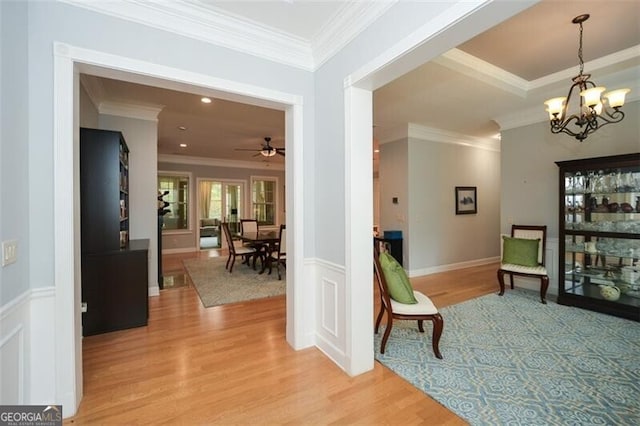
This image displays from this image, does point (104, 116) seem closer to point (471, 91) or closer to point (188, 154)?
point (188, 154)

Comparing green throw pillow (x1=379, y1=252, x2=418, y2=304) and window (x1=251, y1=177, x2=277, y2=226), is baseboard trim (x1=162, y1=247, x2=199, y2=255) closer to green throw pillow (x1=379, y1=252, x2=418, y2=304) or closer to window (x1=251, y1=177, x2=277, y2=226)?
window (x1=251, y1=177, x2=277, y2=226)

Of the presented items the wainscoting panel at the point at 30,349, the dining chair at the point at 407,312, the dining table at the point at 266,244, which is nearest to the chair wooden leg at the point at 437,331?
the dining chair at the point at 407,312

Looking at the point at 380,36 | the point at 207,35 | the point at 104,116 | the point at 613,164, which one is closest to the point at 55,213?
the point at 207,35

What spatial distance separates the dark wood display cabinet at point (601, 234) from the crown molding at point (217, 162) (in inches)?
299

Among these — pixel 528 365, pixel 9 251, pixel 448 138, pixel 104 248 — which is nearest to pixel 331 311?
pixel 528 365

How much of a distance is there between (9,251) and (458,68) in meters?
3.92

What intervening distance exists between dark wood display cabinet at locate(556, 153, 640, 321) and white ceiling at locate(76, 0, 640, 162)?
3.28 ft

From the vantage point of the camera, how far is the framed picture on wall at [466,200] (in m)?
5.77

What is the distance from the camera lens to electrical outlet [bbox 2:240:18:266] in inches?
52.2

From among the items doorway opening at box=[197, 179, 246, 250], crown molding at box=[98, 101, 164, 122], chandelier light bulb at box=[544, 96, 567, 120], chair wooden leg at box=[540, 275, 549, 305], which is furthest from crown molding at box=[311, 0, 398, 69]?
doorway opening at box=[197, 179, 246, 250]

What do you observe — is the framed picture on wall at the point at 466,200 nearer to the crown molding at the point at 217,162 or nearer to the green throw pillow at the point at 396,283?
the green throw pillow at the point at 396,283

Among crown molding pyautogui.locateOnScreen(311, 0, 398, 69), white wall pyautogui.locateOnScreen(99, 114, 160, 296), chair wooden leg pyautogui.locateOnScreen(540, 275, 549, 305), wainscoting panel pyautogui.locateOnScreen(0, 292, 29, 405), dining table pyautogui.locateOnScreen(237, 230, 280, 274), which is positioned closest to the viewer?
wainscoting panel pyautogui.locateOnScreen(0, 292, 29, 405)

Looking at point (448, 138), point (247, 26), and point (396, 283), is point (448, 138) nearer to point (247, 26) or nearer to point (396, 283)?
point (396, 283)

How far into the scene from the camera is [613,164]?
10.7 feet
